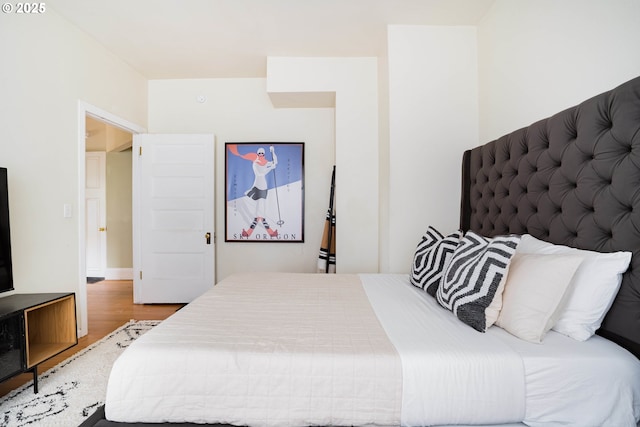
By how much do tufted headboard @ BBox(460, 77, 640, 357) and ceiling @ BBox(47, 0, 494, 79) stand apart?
134 centimetres

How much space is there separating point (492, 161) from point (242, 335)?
1.89 m

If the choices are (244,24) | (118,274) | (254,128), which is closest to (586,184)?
(244,24)

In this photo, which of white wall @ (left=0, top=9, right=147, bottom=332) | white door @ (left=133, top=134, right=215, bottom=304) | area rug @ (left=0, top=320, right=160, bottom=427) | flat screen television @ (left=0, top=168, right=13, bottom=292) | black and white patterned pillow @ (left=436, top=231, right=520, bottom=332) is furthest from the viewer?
white door @ (left=133, top=134, right=215, bottom=304)

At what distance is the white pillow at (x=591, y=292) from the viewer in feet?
3.49

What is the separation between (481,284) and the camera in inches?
48.6

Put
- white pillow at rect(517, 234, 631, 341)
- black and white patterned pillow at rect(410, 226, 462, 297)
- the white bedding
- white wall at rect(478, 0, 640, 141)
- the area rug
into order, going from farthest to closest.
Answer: black and white patterned pillow at rect(410, 226, 462, 297), the area rug, white wall at rect(478, 0, 640, 141), white pillow at rect(517, 234, 631, 341), the white bedding

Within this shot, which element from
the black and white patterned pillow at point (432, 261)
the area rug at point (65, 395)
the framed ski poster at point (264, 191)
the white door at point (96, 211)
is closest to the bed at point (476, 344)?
the black and white patterned pillow at point (432, 261)

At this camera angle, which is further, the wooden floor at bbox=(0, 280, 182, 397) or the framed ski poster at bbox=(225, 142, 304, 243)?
the framed ski poster at bbox=(225, 142, 304, 243)

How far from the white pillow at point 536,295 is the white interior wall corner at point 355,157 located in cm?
213

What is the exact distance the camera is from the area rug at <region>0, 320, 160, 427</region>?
159cm

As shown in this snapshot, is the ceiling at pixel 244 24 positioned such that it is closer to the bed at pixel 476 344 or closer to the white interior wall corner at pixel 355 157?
the white interior wall corner at pixel 355 157

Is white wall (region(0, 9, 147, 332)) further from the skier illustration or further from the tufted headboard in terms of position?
the tufted headboard

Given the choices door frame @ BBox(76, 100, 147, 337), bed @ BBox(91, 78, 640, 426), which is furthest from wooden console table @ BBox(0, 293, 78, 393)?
bed @ BBox(91, 78, 640, 426)

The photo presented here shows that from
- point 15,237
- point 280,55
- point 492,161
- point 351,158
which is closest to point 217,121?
point 280,55
